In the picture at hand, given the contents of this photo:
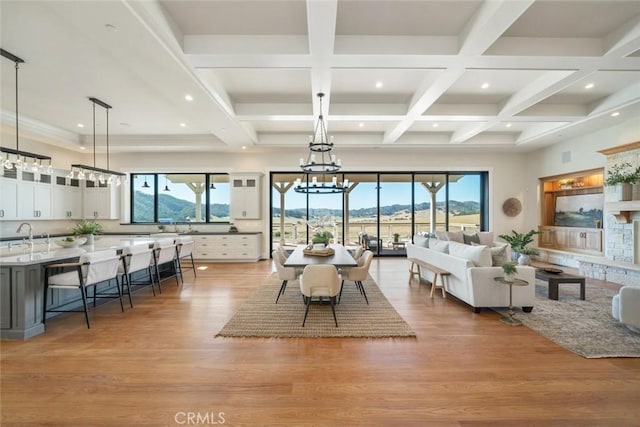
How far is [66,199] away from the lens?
7336mm

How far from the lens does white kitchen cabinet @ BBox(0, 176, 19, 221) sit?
583 centimetres

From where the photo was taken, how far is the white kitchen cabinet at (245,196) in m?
7.93

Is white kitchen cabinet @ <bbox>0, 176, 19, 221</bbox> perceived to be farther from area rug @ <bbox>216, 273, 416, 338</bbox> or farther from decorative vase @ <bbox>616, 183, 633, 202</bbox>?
decorative vase @ <bbox>616, 183, 633, 202</bbox>

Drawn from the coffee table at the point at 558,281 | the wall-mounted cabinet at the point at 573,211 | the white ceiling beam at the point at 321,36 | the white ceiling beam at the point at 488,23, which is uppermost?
the white ceiling beam at the point at 488,23

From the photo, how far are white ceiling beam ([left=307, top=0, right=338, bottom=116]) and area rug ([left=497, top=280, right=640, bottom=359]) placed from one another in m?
3.98

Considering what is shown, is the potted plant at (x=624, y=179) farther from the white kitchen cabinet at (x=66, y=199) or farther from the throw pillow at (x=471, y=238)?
the white kitchen cabinet at (x=66, y=199)

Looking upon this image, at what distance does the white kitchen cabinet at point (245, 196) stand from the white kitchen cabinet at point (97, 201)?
134 inches

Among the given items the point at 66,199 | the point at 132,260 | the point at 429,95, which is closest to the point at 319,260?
the point at 132,260

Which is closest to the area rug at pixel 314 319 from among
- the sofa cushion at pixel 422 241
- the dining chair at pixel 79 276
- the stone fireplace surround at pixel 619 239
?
the sofa cushion at pixel 422 241

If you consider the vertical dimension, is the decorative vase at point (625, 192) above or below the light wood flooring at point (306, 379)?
above

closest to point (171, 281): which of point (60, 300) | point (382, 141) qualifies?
point (60, 300)

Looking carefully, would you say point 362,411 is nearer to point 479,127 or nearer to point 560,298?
point 560,298

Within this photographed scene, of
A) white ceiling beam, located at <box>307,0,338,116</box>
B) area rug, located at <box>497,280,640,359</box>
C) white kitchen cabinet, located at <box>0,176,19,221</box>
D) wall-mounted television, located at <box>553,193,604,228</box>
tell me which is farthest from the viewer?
wall-mounted television, located at <box>553,193,604,228</box>

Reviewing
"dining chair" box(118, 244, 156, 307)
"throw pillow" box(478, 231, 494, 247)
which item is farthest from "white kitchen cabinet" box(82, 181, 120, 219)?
"throw pillow" box(478, 231, 494, 247)
